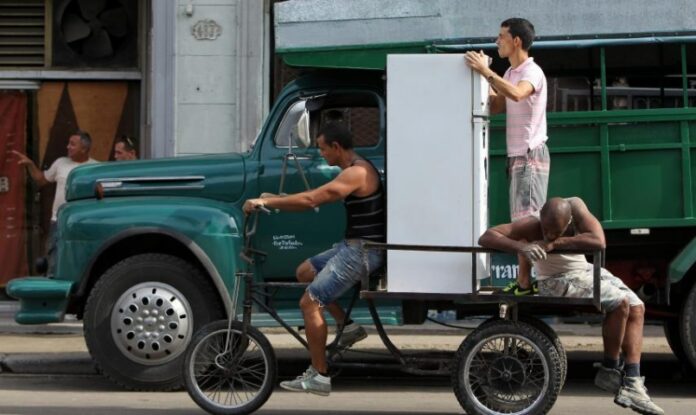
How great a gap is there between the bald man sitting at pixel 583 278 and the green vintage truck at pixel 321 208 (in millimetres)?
1313

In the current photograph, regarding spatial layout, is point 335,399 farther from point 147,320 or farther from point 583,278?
point 583,278

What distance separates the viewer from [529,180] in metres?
8.77

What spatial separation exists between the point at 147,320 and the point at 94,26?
581 centimetres

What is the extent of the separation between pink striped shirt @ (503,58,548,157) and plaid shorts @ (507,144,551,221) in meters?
0.05

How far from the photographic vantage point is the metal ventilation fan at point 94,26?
Answer: 14.9m

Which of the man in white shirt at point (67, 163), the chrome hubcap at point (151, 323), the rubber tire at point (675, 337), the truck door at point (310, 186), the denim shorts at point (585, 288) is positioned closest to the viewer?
the denim shorts at point (585, 288)

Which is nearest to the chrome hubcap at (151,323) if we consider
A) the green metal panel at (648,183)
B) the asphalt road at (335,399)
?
the asphalt road at (335,399)

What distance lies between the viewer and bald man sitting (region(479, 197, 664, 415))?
811 cm

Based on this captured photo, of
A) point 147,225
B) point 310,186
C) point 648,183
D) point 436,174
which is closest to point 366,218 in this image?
point 436,174

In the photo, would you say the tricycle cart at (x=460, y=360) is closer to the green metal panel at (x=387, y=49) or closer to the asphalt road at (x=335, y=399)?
the asphalt road at (x=335, y=399)

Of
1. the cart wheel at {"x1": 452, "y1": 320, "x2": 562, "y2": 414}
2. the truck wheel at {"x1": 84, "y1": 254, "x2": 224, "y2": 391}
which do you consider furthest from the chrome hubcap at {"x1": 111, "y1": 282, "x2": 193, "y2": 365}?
the cart wheel at {"x1": 452, "y1": 320, "x2": 562, "y2": 414}

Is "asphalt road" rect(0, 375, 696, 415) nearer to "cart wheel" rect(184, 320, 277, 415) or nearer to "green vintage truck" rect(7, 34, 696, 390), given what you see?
"green vintage truck" rect(7, 34, 696, 390)

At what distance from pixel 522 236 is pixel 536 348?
660mm

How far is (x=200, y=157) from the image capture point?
1051 centimetres
